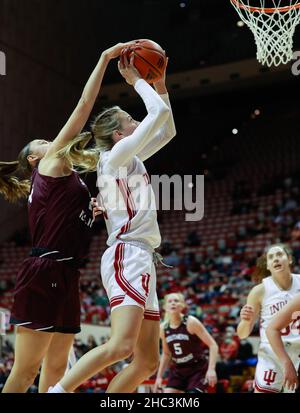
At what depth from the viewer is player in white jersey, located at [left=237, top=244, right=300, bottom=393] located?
466 cm

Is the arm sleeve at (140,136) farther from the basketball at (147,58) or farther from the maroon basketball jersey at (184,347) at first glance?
the maroon basketball jersey at (184,347)

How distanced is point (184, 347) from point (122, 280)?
3414 millimetres

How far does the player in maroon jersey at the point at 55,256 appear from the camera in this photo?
333cm

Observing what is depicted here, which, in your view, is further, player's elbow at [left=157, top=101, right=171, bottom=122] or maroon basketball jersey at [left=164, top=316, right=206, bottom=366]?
maroon basketball jersey at [left=164, top=316, right=206, bottom=366]

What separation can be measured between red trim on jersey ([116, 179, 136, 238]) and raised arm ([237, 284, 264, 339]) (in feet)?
4.41

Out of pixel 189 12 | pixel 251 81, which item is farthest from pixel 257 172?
pixel 189 12

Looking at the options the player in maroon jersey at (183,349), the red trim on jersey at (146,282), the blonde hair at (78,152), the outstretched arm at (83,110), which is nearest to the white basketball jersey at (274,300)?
the player in maroon jersey at (183,349)

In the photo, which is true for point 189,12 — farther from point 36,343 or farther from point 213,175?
point 36,343

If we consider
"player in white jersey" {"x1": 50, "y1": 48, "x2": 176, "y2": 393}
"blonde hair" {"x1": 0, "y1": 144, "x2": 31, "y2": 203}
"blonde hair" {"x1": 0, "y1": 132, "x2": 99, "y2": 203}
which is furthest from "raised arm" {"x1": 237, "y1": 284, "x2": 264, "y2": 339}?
A: "blonde hair" {"x1": 0, "y1": 144, "x2": 31, "y2": 203}

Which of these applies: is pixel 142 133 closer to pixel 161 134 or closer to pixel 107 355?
pixel 161 134

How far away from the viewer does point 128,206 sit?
3381 millimetres

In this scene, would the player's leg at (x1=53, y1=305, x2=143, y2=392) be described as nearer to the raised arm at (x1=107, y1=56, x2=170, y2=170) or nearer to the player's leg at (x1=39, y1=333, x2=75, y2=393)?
the player's leg at (x1=39, y1=333, x2=75, y2=393)

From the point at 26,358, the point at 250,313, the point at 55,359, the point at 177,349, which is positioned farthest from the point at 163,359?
the point at 26,358
